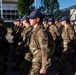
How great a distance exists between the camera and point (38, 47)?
18.8ft

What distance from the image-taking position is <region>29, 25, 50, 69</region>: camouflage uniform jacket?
5.42 meters

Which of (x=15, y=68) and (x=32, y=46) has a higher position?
(x=32, y=46)

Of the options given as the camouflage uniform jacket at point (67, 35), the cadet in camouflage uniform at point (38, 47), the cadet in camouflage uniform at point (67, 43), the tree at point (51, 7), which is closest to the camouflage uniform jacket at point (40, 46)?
the cadet in camouflage uniform at point (38, 47)

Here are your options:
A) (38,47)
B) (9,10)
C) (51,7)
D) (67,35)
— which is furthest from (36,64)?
(9,10)

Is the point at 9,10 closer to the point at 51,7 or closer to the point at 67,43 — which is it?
the point at 51,7

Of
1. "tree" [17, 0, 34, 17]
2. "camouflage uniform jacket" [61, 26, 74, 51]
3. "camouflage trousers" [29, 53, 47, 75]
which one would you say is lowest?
"camouflage trousers" [29, 53, 47, 75]

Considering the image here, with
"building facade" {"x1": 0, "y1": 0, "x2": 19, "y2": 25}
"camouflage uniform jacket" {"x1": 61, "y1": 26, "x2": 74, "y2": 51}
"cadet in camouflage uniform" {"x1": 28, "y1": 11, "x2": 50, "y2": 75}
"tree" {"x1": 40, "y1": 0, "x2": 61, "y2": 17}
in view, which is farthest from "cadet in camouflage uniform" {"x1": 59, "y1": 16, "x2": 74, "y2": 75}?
"building facade" {"x1": 0, "y1": 0, "x2": 19, "y2": 25}

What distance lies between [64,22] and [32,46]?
12.0 ft

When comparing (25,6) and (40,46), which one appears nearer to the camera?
(40,46)

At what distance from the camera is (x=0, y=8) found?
76.1 metres

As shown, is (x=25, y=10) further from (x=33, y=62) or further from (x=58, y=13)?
(x=33, y=62)

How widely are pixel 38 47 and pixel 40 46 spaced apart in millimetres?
151

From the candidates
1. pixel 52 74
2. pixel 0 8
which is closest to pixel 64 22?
pixel 52 74

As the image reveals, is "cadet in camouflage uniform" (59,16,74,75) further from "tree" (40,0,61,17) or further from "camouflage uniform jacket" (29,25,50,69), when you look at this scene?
"tree" (40,0,61,17)
